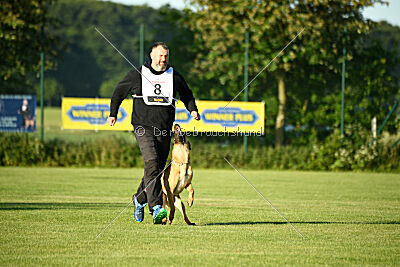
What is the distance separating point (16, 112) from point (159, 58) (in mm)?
14231

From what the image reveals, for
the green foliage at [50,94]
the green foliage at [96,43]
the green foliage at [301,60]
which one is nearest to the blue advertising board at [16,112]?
the green foliage at [50,94]

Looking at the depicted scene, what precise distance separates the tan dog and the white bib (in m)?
0.44

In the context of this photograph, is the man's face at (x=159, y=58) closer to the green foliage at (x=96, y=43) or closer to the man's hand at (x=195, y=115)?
the man's hand at (x=195, y=115)

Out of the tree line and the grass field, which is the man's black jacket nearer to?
the grass field

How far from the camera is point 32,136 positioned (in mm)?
23734

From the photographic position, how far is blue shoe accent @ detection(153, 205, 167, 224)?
940cm

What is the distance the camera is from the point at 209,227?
9.56 meters

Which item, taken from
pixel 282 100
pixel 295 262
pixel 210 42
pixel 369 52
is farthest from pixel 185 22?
pixel 295 262

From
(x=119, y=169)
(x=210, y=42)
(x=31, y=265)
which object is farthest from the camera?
(x=210, y=42)

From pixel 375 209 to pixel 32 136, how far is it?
13536 mm

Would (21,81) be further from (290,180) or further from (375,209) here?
(375,209)

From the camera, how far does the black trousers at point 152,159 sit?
958 cm

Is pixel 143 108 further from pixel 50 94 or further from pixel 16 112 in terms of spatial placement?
pixel 50 94

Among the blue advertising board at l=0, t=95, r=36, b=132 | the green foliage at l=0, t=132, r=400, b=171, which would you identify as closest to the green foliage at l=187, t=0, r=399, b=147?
the green foliage at l=0, t=132, r=400, b=171
